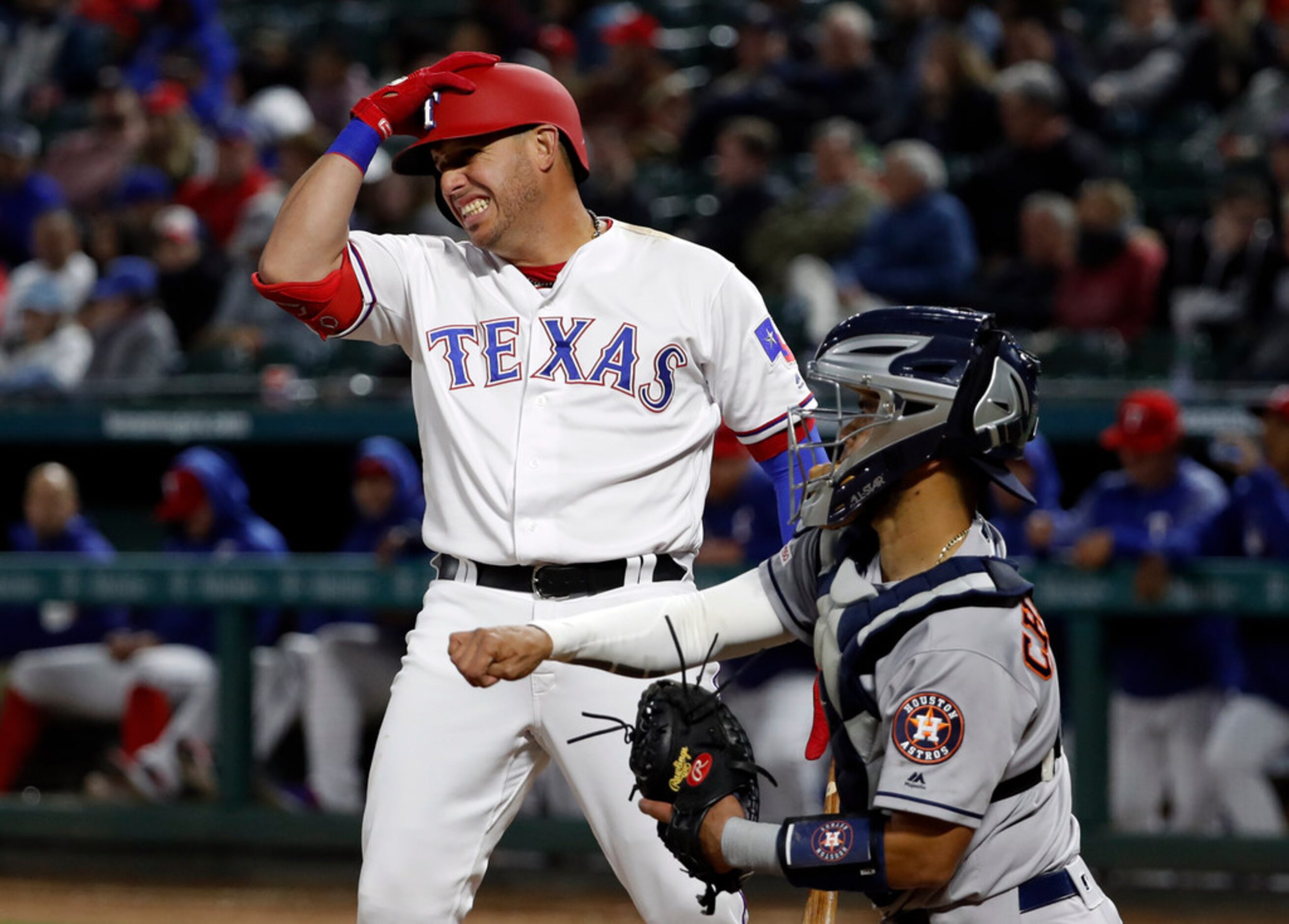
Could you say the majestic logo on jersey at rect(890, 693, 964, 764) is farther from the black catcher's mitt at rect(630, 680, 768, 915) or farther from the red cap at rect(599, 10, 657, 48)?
the red cap at rect(599, 10, 657, 48)

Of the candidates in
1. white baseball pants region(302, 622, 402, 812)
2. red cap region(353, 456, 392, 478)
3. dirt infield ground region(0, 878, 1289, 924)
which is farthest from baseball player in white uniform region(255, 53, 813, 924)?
red cap region(353, 456, 392, 478)

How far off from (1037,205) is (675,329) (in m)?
4.21

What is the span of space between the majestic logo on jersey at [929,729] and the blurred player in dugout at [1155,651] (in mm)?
3416

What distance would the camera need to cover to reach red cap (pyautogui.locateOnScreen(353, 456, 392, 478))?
6.46 m

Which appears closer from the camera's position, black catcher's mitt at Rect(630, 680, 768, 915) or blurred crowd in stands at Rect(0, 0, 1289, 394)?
black catcher's mitt at Rect(630, 680, 768, 915)

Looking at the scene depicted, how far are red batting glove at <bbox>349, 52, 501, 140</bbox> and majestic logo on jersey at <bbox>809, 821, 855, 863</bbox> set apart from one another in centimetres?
158

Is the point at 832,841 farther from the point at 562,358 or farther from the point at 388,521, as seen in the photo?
the point at 388,521

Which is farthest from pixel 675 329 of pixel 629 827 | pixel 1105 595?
pixel 1105 595

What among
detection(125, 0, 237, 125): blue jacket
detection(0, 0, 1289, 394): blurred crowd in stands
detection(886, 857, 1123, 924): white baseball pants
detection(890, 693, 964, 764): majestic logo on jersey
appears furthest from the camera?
detection(125, 0, 237, 125): blue jacket

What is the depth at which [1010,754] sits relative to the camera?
2.22m

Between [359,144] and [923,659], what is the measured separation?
5.00 ft

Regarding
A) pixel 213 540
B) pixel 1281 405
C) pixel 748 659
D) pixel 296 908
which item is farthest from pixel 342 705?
pixel 1281 405

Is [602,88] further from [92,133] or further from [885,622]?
[885,622]

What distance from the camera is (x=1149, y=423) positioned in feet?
18.2
